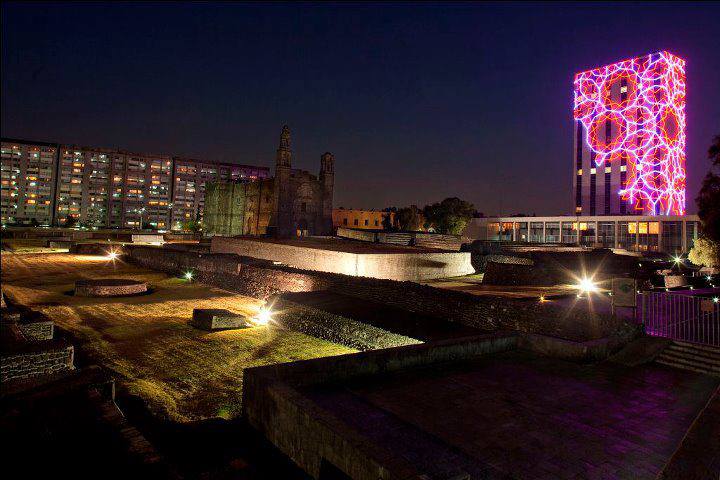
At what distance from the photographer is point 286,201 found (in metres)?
47.2

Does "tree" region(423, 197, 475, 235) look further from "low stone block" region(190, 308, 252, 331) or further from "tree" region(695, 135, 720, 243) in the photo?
"low stone block" region(190, 308, 252, 331)

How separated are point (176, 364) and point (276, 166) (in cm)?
3830

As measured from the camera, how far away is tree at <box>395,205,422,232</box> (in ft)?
188

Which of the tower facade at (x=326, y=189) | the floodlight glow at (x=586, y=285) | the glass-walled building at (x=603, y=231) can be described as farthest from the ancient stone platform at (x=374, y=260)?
the tower facade at (x=326, y=189)

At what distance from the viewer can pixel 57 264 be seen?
32.0 m

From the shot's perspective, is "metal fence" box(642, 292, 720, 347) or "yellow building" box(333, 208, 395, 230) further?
"yellow building" box(333, 208, 395, 230)

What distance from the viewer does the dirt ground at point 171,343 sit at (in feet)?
28.9

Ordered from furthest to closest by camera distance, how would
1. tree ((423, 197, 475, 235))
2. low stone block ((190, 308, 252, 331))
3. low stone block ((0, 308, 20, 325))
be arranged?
tree ((423, 197, 475, 235)), low stone block ((190, 308, 252, 331)), low stone block ((0, 308, 20, 325))

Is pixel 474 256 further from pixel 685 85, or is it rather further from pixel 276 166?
Result: pixel 685 85

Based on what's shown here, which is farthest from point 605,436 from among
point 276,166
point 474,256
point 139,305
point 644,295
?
point 276,166

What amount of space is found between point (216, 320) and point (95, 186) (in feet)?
396

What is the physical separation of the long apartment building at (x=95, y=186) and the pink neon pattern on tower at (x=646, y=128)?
80.6 metres

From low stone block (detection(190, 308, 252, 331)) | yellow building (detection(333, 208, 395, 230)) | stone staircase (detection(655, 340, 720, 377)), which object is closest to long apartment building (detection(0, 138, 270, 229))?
yellow building (detection(333, 208, 395, 230))

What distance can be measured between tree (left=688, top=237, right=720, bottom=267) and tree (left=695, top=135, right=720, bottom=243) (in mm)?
2714
